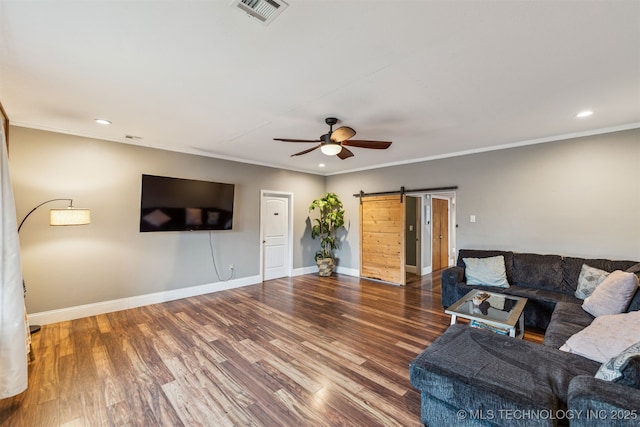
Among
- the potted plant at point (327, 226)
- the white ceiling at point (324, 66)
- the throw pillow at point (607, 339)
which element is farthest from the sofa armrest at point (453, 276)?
the potted plant at point (327, 226)

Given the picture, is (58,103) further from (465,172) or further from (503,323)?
(465,172)

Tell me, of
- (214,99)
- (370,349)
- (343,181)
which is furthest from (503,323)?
(343,181)

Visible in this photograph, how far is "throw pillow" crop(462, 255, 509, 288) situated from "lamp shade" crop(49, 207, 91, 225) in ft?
17.4

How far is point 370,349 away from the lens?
9.38 feet

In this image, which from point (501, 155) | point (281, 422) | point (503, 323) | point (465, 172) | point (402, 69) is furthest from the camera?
point (465, 172)

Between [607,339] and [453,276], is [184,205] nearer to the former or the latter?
[453,276]

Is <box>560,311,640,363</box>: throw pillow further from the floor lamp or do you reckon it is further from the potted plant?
the floor lamp

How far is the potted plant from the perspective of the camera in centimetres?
644

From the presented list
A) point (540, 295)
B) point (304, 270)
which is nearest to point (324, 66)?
point (540, 295)

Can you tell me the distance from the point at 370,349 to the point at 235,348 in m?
1.46

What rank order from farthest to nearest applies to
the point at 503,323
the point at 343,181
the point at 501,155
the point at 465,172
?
the point at 343,181, the point at 465,172, the point at 501,155, the point at 503,323

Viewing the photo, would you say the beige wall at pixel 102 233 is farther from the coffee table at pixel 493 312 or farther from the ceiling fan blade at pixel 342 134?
the coffee table at pixel 493 312

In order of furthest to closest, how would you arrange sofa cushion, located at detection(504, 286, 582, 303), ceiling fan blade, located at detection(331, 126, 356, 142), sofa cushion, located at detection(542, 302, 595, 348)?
sofa cushion, located at detection(504, 286, 582, 303)
ceiling fan blade, located at detection(331, 126, 356, 142)
sofa cushion, located at detection(542, 302, 595, 348)

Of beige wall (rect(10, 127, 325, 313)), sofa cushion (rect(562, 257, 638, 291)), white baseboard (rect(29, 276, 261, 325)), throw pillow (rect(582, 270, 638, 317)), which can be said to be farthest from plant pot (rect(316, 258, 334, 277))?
throw pillow (rect(582, 270, 638, 317))
